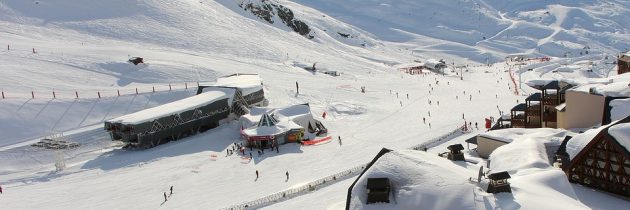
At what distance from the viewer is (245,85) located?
160ft

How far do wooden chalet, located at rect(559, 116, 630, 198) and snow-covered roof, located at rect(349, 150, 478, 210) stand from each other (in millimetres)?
5343

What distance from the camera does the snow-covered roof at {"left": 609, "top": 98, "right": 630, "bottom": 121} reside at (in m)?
26.7

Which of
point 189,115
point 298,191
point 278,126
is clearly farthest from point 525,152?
point 189,115

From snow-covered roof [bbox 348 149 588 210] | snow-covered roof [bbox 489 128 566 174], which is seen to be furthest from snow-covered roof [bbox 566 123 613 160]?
snow-covered roof [bbox 348 149 588 210]

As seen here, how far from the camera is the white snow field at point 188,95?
31188 millimetres

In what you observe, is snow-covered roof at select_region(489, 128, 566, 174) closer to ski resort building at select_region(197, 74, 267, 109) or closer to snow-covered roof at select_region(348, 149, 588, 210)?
snow-covered roof at select_region(348, 149, 588, 210)

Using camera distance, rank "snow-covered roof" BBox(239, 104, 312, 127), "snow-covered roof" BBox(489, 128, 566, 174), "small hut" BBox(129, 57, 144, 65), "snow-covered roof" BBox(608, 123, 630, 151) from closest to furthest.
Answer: "snow-covered roof" BBox(608, 123, 630, 151)
"snow-covered roof" BBox(489, 128, 566, 174)
"snow-covered roof" BBox(239, 104, 312, 127)
"small hut" BBox(129, 57, 144, 65)

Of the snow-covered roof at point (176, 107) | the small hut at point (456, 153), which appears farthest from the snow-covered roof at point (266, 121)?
the small hut at point (456, 153)

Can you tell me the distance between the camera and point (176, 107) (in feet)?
139

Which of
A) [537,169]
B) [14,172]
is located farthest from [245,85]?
[537,169]

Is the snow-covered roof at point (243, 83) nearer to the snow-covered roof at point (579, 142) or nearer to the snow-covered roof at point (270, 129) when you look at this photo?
the snow-covered roof at point (270, 129)

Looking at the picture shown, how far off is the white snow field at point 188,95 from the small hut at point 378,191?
352 centimetres

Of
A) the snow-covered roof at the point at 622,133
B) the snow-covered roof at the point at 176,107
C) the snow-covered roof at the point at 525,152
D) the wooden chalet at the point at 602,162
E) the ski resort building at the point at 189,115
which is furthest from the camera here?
the snow-covered roof at the point at 176,107

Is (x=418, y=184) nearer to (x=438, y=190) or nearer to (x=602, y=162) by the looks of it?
(x=438, y=190)
